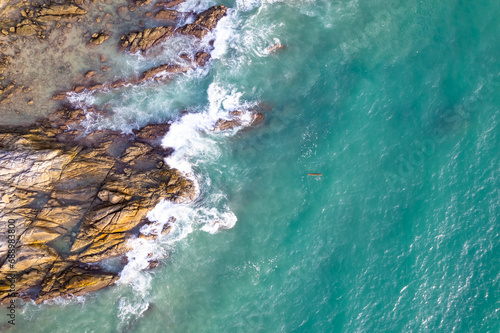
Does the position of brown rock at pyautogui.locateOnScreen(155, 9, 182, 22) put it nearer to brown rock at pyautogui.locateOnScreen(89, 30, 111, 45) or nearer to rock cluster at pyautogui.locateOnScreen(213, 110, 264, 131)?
brown rock at pyautogui.locateOnScreen(89, 30, 111, 45)

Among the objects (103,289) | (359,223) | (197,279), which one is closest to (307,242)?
(359,223)

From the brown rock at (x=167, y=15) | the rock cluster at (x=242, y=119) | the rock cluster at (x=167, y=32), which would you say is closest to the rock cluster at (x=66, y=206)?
the rock cluster at (x=242, y=119)

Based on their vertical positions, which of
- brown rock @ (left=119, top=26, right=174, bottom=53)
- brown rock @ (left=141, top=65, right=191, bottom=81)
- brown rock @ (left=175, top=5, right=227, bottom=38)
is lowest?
brown rock @ (left=141, top=65, right=191, bottom=81)

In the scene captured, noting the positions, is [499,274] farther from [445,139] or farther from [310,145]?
[310,145]

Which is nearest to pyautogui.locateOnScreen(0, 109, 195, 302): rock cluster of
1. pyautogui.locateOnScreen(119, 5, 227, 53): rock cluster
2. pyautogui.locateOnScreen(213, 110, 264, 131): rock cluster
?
pyautogui.locateOnScreen(213, 110, 264, 131): rock cluster

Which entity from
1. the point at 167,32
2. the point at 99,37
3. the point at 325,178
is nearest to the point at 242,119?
the point at 325,178

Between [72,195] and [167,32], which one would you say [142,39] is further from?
[72,195]
